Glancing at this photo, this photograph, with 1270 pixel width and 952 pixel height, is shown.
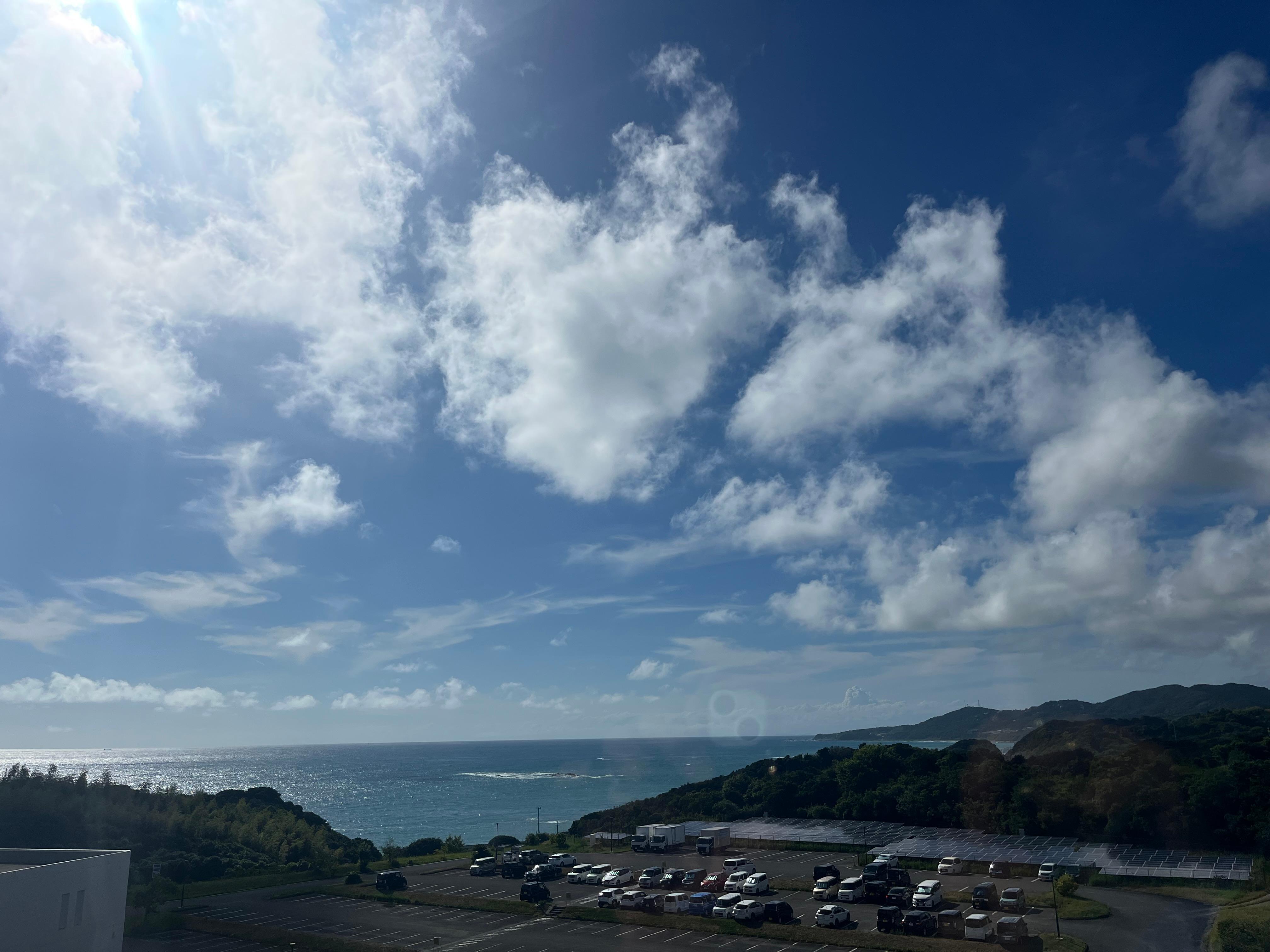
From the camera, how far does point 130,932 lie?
43719 mm

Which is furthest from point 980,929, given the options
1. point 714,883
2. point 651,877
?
point 651,877

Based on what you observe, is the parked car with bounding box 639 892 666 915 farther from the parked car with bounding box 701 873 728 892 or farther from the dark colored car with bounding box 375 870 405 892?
the dark colored car with bounding box 375 870 405 892

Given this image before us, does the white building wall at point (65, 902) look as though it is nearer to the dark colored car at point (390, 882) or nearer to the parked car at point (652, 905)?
the dark colored car at point (390, 882)

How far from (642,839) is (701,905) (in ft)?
85.9

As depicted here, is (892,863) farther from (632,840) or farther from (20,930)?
(20,930)

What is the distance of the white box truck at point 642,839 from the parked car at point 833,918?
100ft

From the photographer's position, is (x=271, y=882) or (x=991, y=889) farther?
(x=271, y=882)

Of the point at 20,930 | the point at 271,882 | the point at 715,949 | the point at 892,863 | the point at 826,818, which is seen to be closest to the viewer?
the point at 20,930

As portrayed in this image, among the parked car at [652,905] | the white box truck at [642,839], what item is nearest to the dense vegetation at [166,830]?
the white box truck at [642,839]

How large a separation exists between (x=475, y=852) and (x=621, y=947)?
36.0m

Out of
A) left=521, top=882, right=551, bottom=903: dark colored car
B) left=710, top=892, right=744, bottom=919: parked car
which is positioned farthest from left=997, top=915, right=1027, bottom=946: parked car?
left=521, top=882, right=551, bottom=903: dark colored car

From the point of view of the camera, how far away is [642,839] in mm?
70500

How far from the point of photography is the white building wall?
1049 inches

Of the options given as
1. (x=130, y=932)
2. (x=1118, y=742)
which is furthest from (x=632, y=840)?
(x=1118, y=742)
